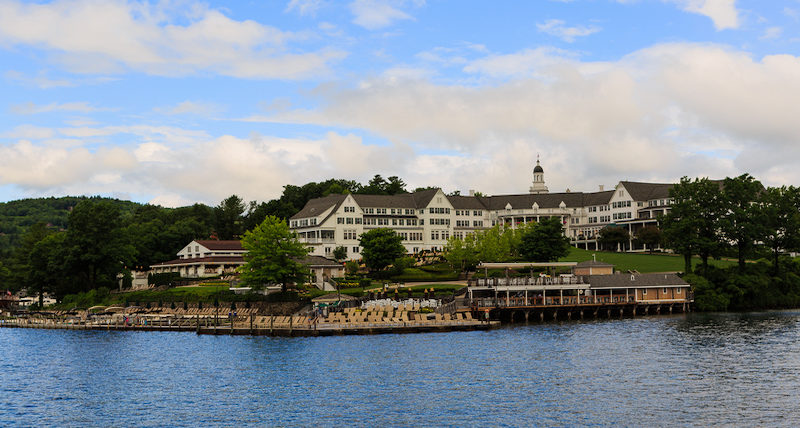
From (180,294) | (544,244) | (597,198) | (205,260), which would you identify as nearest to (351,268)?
(180,294)

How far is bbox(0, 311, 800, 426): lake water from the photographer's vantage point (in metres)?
40.6

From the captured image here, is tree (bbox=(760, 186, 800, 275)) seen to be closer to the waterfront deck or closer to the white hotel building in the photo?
the white hotel building

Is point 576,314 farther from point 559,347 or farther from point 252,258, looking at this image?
point 252,258

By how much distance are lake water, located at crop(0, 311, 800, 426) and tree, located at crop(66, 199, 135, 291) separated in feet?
141

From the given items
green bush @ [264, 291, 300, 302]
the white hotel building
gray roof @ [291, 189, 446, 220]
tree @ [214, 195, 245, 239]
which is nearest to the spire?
the white hotel building

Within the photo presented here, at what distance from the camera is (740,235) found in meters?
102

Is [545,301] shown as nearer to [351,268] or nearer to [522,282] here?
[522,282]

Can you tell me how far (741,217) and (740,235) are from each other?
2.29 metres

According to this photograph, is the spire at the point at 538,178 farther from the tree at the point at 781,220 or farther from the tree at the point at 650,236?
the tree at the point at 781,220

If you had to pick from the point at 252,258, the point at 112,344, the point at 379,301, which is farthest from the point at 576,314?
the point at 112,344

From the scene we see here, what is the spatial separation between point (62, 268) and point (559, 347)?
269 ft

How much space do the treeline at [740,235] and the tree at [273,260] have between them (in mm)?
48743

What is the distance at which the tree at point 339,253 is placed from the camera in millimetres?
130500

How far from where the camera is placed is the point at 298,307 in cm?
9725
